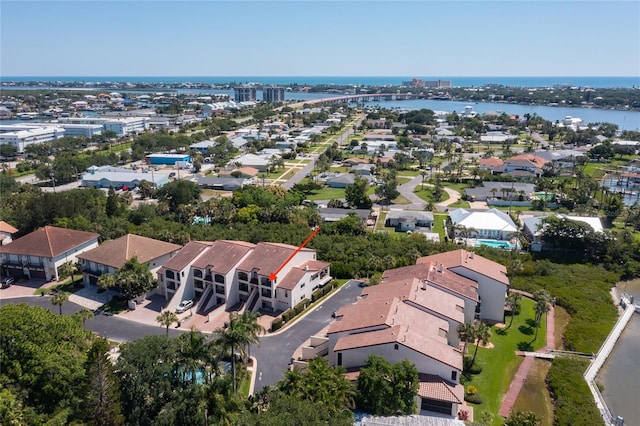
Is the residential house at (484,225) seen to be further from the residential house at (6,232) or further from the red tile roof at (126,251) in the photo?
the residential house at (6,232)

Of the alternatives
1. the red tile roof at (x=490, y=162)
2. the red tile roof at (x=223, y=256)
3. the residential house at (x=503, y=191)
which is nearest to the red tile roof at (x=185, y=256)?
the red tile roof at (x=223, y=256)

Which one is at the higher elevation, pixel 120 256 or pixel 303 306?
pixel 120 256

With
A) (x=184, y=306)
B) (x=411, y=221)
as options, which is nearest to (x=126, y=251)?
(x=184, y=306)

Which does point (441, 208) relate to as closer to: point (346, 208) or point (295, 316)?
point (346, 208)

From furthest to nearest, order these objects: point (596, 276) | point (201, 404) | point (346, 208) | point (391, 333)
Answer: point (346, 208), point (596, 276), point (391, 333), point (201, 404)

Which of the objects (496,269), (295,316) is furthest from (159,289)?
(496,269)

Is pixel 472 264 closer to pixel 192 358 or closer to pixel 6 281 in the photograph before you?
pixel 192 358

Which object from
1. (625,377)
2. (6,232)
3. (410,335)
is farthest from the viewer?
(6,232)
